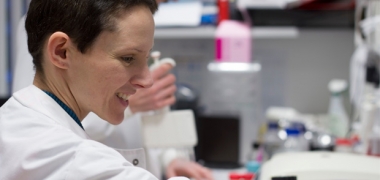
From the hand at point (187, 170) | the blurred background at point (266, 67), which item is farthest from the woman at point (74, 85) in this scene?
the blurred background at point (266, 67)

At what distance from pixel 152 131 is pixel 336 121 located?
88cm

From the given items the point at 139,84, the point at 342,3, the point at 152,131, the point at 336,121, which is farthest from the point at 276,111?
the point at 139,84

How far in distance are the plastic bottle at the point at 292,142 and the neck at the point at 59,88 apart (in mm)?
1015

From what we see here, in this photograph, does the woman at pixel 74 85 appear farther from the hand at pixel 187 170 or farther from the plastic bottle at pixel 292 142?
the plastic bottle at pixel 292 142

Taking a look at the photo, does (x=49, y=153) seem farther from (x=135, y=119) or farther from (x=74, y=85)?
(x=135, y=119)

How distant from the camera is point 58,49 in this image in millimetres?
A: 828

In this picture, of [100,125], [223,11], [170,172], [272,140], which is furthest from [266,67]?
[100,125]

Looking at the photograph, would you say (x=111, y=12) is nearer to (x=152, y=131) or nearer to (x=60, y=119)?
(x=60, y=119)

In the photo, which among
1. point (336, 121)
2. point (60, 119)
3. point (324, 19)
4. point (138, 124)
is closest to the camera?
point (60, 119)

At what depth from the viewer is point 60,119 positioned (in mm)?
825

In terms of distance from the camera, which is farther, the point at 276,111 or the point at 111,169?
the point at 276,111

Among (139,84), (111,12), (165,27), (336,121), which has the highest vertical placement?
(165,27)

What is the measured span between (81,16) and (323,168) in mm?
616

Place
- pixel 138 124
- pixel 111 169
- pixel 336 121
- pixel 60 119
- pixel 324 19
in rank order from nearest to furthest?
pixel 111 169 → pixel 60 119 → pixel 138 124 → pixel 336 121 → pixel 324 19
